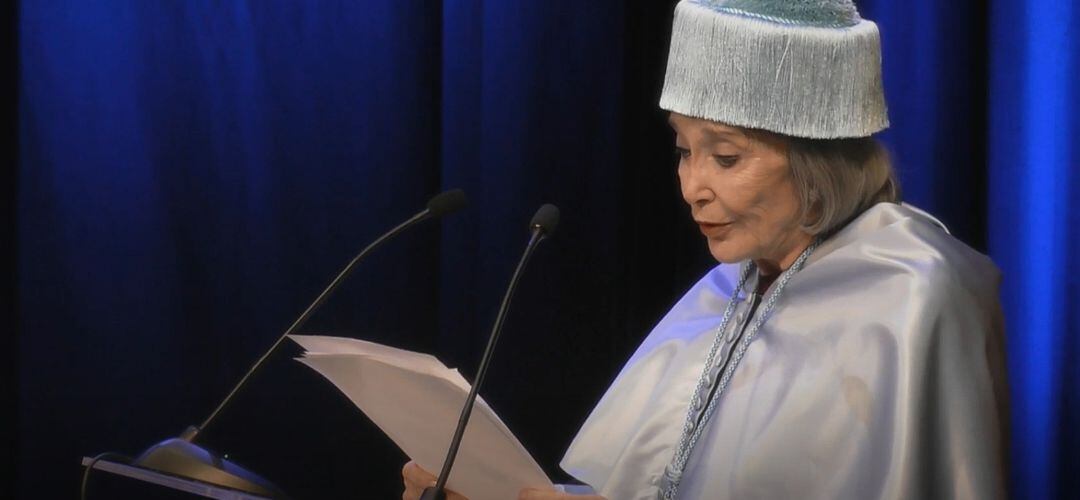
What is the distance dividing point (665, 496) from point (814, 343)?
30cm

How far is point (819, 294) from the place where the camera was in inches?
66.2

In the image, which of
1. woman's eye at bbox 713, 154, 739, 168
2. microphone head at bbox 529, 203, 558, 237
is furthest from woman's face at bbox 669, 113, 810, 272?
microphone head at bbox 529, 203, 558, 237

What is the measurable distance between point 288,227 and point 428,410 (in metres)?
1.42

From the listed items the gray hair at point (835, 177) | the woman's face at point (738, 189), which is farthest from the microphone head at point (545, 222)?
the gray hair at point (835, 177)

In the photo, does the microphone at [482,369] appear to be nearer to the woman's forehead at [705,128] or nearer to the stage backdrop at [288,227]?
the woman's forehead at [705,128]

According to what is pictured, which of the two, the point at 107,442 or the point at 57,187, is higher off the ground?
the point at 57,187

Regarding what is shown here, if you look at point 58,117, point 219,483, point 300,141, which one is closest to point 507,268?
point 300,141

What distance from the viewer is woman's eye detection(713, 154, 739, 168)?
1670mm

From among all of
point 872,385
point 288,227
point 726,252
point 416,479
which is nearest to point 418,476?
point 416,479

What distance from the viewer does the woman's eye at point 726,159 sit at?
1.67 meters

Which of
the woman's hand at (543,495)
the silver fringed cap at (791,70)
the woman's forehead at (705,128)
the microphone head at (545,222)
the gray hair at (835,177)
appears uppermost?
the silver fringed cap at (791,70)

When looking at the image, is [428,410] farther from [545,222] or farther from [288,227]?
[288,227]

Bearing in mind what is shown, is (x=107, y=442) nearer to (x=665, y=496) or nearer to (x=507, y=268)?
(x=507, y=268)

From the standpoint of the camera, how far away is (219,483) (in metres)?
1.52
